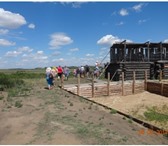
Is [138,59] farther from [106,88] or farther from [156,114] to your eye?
[156,114]

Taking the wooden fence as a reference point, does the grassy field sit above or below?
below

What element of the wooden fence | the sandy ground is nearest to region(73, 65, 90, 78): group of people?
the wooden fence

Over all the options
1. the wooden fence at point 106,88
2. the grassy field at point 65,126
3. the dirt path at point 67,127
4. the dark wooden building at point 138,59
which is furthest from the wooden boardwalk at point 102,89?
the dirt path at point 67,127

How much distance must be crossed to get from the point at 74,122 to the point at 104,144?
2.67 m

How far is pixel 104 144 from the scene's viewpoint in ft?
26.0

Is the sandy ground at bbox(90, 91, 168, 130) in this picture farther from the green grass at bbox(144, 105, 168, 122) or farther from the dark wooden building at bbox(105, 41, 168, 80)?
the dark wooden building at bbox(105, 41, 168, 80)

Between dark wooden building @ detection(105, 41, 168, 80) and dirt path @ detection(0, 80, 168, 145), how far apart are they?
57.7 feet

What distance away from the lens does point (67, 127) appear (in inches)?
378

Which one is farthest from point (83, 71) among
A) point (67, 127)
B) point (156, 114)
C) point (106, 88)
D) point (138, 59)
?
point (67, 127)

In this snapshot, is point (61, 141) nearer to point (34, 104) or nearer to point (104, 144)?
point (104, 144)

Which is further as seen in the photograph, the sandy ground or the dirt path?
the sandy ground

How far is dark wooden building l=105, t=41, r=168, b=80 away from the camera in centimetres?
3086

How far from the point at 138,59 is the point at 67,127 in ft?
79.7

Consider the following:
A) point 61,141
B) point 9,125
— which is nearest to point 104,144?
point 61,141
